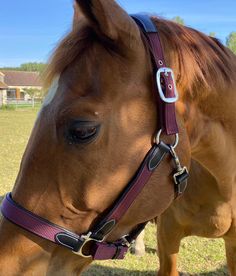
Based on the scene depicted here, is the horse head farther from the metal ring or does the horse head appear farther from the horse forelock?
the horse forelock

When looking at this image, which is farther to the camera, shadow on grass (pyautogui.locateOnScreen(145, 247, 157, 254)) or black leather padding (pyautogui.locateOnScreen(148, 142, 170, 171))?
shadow on grass (pyautogui.locateOnScreen(145, 247, 157, 254))

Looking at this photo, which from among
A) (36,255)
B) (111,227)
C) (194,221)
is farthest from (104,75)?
(194,221)

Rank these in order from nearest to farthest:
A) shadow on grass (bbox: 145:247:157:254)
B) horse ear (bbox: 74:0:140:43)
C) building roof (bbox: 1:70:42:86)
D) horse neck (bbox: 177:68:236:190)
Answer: horse ear (bbox: 74:0:140:43) < horse neck (bbox: 177:68:236:190) < shadow on grass (bbox: 145:247:157:254) < building roof (bbox: 1:70:42:86)


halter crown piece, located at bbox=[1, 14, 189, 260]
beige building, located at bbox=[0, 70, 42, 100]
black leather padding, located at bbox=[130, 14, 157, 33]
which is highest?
black leather padding, located at bbox=[130, 14, 157, 33]

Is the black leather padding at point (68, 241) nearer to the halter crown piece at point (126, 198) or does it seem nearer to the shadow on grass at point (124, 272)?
the halter crown piece at point (126, 198)

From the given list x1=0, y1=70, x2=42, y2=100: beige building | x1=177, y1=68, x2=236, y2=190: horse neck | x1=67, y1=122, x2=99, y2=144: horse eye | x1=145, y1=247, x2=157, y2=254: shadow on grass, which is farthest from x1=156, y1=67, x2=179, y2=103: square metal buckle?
x1=0, y1=70, x2=42, y2=100: beige building

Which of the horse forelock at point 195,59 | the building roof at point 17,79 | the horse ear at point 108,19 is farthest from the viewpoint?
the building roof at point 17,79

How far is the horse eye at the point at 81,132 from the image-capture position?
152cm

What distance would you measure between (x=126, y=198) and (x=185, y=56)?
2.38ft

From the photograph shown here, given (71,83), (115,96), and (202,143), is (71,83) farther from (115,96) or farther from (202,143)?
(202,143)

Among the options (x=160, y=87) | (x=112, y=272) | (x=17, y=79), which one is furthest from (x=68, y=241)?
(x=17, y=79)

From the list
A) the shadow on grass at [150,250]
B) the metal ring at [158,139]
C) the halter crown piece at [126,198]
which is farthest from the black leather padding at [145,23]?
the shadow on grass at [150,250]

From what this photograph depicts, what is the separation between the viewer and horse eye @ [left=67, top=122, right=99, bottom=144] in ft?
5.00

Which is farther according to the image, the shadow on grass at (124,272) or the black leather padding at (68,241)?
the shadow on grass at (124,272)
